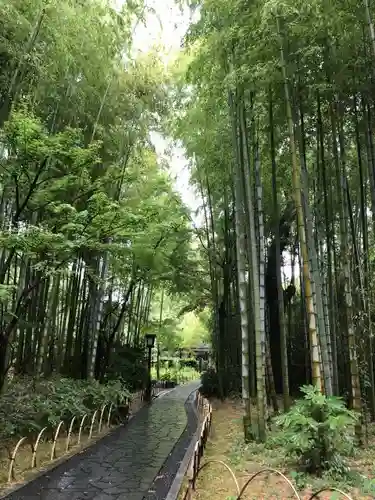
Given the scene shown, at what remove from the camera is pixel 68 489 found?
4.23 meters

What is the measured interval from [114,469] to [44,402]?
4.87 ft

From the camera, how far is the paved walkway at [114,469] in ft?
13.5

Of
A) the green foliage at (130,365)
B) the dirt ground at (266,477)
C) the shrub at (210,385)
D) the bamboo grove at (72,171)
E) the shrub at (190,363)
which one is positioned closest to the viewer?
the dirt ground at (266,477)

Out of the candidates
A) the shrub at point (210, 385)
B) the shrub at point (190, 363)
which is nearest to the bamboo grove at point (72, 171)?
the shrub at point (210, 385)

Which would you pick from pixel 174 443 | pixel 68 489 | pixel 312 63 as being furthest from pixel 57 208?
pixel 174 443

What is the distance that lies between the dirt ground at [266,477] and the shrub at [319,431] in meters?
0.16

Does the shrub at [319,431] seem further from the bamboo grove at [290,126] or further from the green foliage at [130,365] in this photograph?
the green foliage at [130,365]

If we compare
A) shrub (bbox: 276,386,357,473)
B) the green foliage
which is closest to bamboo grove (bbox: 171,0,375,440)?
shrub (bbox: 276,386,357,473)

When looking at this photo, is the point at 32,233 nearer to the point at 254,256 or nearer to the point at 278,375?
the point at 254,256

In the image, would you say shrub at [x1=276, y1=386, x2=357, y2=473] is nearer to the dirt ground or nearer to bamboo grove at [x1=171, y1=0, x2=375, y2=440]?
the dirt ground

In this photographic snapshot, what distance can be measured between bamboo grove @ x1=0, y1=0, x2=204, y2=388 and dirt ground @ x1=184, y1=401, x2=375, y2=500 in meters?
2.66

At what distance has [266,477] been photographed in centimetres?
407

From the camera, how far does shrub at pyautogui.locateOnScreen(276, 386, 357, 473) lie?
12.8 ft

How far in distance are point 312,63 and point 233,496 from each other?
4.65 m
